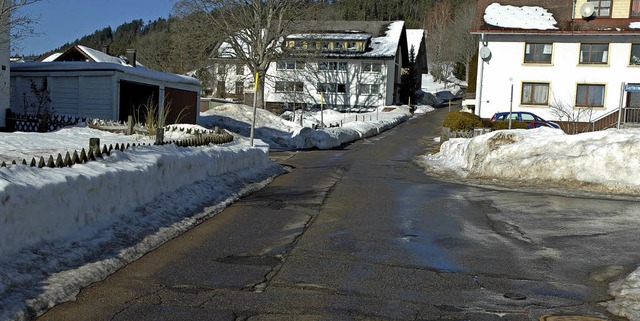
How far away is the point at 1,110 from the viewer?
25844 millimetres

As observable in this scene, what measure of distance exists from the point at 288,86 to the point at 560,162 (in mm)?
50341

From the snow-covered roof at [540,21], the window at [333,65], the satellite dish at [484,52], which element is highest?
the snow-covered roof at [540,21]

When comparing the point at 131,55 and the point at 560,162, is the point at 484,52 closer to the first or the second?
the point at 560,162

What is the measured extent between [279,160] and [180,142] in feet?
32.2

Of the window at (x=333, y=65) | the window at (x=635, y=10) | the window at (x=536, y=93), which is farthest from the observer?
the window at (x=333, y=65)

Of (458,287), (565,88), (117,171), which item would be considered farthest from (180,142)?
(565,88)

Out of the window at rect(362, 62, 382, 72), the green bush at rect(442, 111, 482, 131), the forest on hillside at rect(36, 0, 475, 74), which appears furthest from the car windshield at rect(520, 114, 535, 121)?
the window at rect(362, 62, 382, 72)

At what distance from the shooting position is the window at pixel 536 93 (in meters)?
38.9

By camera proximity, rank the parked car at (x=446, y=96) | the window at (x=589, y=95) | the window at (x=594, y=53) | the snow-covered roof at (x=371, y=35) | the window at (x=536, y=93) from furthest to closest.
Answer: the parked car at (x=446, y=96), the snow-covered roof at (x=371, y=35), the window at (x=536, y=93), the window at (x=589, y=95), the window at (x=594, y=53)

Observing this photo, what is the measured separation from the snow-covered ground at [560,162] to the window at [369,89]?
47.3 m

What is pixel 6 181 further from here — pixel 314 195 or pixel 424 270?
pixel 314 195

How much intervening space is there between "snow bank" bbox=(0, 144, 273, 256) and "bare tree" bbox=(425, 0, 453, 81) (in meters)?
103

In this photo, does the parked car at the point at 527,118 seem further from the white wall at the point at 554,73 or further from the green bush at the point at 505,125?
the white wall at the point at 554,73

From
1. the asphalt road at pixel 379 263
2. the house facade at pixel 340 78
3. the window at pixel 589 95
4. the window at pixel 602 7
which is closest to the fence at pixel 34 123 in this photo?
the asphalt road at pixel 379 263
